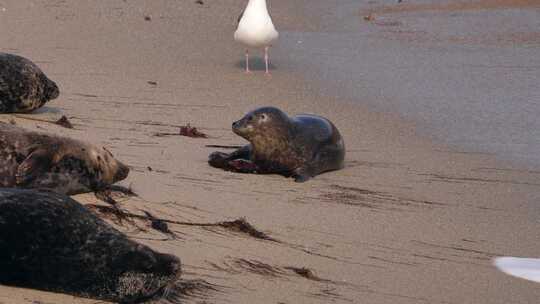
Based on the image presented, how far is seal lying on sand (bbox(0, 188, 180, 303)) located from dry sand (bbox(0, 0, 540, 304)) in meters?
0.07

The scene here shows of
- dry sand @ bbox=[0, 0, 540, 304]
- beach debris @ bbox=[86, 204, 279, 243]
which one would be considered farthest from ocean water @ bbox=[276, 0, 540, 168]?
beach debris @ bbox=[86, 204, 279, 243]

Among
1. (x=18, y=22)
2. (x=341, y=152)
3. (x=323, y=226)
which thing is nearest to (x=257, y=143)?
(x=341, y=152)

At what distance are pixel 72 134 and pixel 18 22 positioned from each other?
590 centimetres

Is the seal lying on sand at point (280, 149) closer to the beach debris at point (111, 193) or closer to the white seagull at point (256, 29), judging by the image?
the beach debris at point (111, 193)

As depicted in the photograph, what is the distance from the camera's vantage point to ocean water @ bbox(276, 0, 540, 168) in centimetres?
795

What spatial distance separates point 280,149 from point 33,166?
1956 millimetres

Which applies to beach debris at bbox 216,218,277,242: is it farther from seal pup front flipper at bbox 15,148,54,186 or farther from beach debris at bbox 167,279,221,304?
seal pup front flipper at bbox 15,148,54,186

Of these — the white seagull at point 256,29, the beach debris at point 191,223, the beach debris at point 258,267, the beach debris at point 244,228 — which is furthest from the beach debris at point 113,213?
the white seagull at point 256,29

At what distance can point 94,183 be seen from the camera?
517cm

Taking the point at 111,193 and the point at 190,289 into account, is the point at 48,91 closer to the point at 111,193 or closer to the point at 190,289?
the point at 111,193

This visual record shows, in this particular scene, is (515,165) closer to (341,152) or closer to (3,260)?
(341,152)

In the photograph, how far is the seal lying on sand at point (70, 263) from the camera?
3572 millimetres

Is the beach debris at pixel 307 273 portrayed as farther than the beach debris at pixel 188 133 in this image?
No

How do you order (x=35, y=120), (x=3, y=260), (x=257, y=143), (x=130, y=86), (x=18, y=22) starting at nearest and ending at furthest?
(x=3, y=260), (x=257, y=143), (x=35, y=120), (x=130, y=86), (x=18, y=22)
